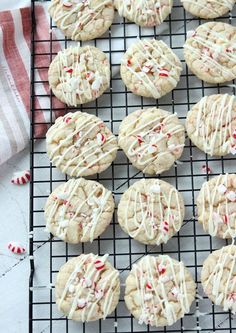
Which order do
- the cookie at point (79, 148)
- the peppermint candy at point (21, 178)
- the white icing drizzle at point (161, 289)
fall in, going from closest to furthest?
1. the white icing drizzle at point (161, 289)
2. the cookie at point (79, 148)
3. the peppermint candy at point (21, 178)

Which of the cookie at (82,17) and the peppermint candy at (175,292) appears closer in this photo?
the peppermint candy at (175,292)

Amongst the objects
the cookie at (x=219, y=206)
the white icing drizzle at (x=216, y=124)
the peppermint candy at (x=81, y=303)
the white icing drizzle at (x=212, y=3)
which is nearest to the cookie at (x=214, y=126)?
the white icing drizzle at (x=216, y=124)

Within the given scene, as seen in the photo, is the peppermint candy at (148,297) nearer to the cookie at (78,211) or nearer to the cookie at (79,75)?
the cookie at (78,211)

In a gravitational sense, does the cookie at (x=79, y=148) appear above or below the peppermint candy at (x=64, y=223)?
above

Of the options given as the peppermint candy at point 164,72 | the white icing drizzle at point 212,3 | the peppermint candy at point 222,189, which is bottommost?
the peppermint candy at point 222,189

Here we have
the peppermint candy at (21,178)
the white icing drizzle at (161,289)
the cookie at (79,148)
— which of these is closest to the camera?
the white icing drizzle at (161,289)

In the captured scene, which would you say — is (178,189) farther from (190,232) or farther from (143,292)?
(143,292)

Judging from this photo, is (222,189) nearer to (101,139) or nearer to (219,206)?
(219,206)
